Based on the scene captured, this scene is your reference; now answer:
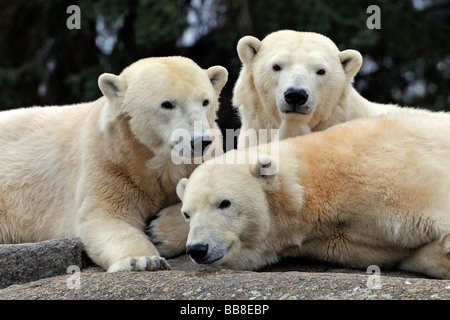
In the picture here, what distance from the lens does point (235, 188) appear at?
4.65 metres

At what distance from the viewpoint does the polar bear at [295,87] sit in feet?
19.2

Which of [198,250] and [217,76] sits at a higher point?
[217,76]

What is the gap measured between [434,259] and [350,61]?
7.61 feet

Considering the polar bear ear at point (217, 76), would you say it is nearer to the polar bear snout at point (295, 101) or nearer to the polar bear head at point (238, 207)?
the polar bear snout at point (295, 101)

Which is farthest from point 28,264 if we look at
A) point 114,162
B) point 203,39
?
point 203,39

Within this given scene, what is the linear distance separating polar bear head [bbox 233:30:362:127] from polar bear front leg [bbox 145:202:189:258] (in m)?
1.26

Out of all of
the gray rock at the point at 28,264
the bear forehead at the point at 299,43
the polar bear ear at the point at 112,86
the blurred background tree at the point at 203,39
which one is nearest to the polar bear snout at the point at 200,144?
the polar bear ear at the point at 112,86

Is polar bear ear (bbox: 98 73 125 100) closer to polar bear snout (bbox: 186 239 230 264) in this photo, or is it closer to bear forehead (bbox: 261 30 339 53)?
bear forehead (bbox: 261 30 339 53)

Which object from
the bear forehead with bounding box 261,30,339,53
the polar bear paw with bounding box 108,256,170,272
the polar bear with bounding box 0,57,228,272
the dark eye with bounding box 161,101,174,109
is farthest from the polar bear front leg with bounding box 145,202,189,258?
the bear forehead with bounding box 261,30,339,53

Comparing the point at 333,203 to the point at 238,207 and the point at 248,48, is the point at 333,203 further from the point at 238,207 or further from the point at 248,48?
the point at 248,48

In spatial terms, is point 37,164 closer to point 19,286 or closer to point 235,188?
point 19,286

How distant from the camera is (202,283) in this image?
4254 millimetres

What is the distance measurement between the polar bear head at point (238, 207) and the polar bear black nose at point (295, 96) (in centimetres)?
104

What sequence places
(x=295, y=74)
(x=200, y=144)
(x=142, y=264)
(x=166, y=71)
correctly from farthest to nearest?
(x=295, y=74), (x=166, y=71), (x=200, y=144), (x=142, y=264)
